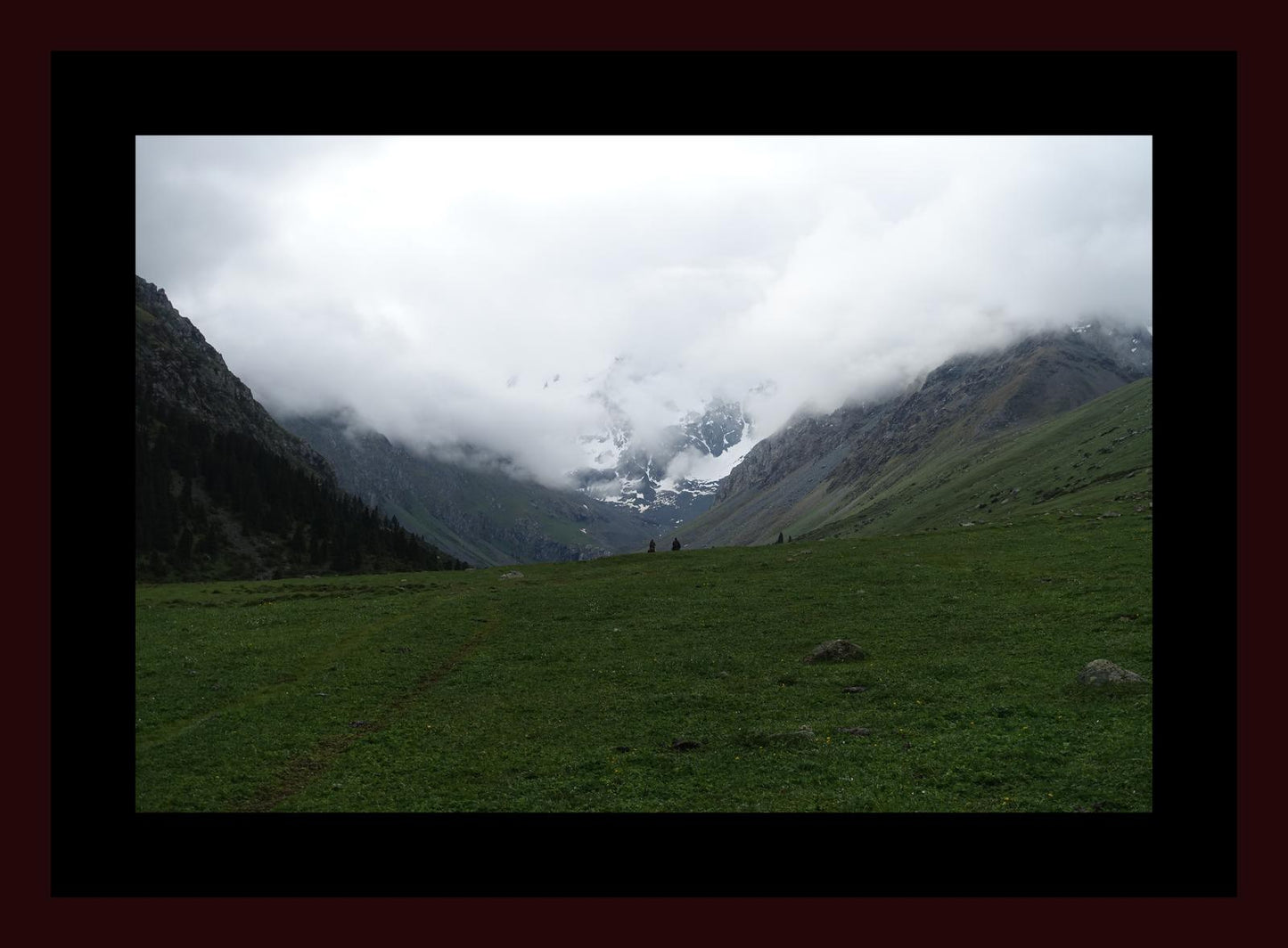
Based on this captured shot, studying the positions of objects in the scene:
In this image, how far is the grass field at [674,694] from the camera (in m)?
22.5

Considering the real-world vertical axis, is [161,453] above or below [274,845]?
above

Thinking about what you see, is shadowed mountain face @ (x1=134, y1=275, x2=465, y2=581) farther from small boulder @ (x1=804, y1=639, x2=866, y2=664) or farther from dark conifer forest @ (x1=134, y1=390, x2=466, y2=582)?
small boulder @ (x1=804, y1=639, x2=866, y2=664)

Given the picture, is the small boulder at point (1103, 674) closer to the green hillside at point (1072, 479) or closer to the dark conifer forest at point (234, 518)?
the green hillside at point (1072, 479)

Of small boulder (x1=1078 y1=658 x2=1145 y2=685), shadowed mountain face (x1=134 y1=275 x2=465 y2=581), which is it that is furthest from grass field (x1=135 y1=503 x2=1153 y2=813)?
shadowed mountain face (x1=134 y1=275 x2=465 y2=581)

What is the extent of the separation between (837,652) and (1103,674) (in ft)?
38.5

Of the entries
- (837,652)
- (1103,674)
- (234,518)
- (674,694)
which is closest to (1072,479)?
(837,652)

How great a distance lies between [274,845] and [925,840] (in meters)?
12.6

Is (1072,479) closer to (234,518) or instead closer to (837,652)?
(837,652)

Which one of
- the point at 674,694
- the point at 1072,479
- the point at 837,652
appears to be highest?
the point at 1072,479

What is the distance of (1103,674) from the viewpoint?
95.6 ft

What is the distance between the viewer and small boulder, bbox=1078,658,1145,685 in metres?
28.7
